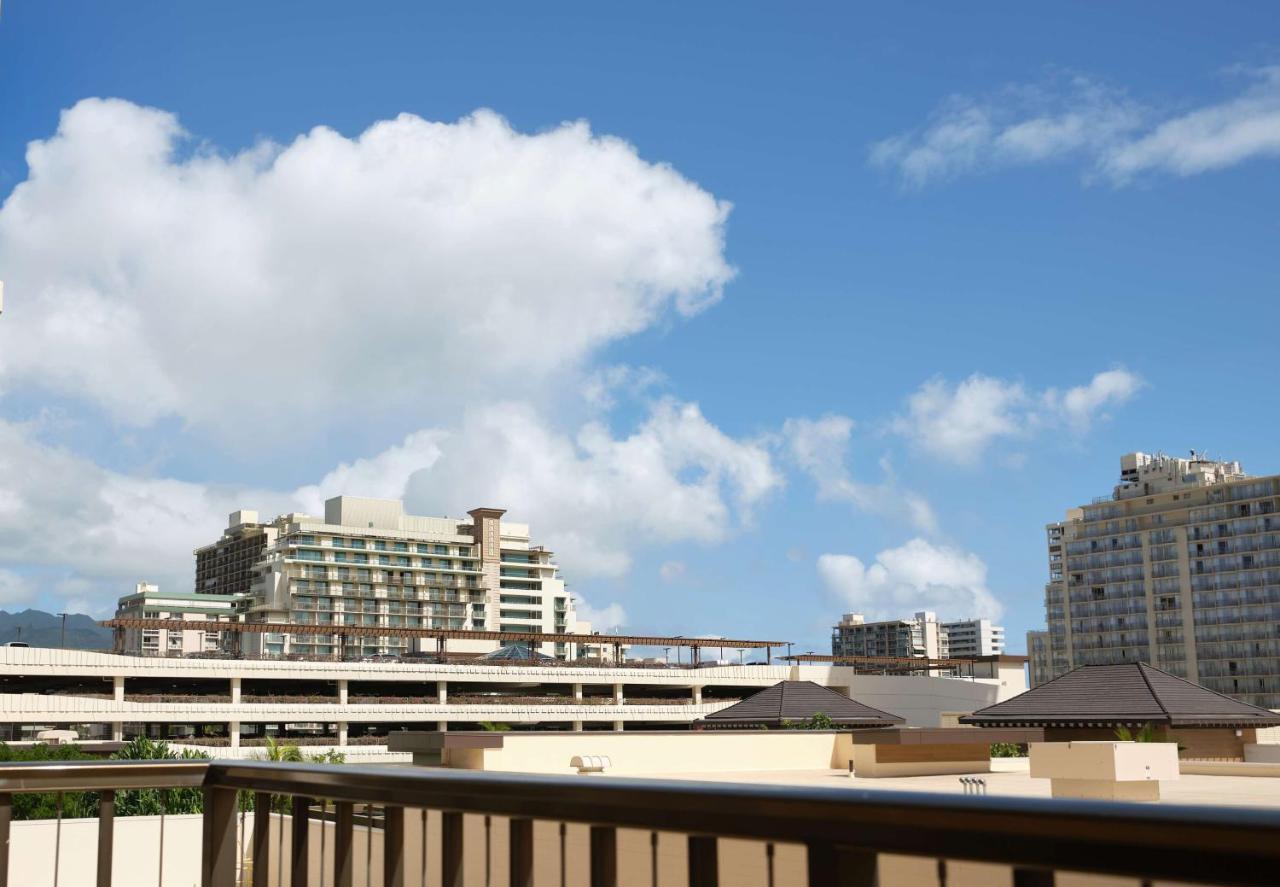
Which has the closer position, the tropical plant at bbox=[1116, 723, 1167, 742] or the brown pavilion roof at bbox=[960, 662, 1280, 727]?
the tropical plant at bbox=[1116, 723, 1167, 742]

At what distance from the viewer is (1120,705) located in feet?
97.0

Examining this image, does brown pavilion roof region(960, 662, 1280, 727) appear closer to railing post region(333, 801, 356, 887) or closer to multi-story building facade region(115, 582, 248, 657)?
railing post region(333, 801, 356, 887)

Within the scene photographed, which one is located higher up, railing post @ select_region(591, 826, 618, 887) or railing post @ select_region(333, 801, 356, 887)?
railing post @ select_region(591, 826, 618, 887)

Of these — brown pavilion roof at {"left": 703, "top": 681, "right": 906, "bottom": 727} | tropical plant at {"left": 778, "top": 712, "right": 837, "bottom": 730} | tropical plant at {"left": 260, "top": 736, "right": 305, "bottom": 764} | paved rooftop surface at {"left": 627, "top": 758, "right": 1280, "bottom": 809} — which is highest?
brown pavilion roof at {"left": 703, "top": 681, "right": 906, "bottom": 727}

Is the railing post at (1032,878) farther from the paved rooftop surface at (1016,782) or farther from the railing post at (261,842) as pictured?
the paved rooftop surface at (1016,782)

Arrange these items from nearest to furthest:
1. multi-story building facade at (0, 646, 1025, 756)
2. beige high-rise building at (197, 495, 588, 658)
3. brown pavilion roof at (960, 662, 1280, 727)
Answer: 1. brown pavilion roof at (960, 662, 1280, 727)
2. multi-story building facade at (0, 646, 1025, 756)
3. beige high-rise building at (197, 495, 588, 658)

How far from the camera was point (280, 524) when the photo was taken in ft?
426

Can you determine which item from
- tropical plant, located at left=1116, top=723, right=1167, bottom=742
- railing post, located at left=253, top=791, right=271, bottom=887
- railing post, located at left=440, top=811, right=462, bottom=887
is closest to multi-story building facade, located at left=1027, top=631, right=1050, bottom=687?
tropical plant, located at left=1116, top=723, right=1167, bottom=742

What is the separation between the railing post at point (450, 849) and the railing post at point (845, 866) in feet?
3.93

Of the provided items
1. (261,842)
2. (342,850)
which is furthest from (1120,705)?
(342,850)

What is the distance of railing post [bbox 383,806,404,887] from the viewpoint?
137 inches

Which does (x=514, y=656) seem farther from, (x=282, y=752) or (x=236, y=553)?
(x=236, y=553)

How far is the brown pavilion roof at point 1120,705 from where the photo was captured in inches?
1142

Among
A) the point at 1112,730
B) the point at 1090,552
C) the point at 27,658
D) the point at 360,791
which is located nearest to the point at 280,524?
the point at 27,658
